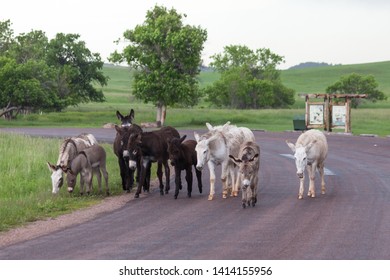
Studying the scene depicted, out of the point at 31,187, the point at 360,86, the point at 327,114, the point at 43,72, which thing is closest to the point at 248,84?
the point at 360,86

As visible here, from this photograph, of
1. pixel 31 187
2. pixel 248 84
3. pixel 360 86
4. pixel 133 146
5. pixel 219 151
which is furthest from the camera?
pixel 360 86

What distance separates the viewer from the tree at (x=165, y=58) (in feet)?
263

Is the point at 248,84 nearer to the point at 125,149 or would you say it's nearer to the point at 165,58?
the point at 165,58

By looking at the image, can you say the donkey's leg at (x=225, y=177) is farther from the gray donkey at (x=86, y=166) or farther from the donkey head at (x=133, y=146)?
the gray donkey at (x=86, y=166)

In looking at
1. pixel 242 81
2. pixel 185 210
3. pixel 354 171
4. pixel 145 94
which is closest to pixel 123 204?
pixel 185 210

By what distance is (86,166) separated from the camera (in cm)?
2053

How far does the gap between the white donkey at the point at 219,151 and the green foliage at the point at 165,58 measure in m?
59.1

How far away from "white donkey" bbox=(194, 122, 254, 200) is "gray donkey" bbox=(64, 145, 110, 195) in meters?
2.85

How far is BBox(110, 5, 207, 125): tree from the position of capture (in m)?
80.2

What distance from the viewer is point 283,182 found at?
938 inches

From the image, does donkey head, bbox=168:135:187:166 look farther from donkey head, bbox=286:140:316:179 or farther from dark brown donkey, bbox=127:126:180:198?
donkey head, bbox=286:140:316:179

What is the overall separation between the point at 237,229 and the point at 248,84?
12271cm

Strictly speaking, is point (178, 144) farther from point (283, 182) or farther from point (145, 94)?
point (145, 94)

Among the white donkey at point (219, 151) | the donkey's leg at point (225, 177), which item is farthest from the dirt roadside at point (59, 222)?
the donkey's leg at point (225, 177)
